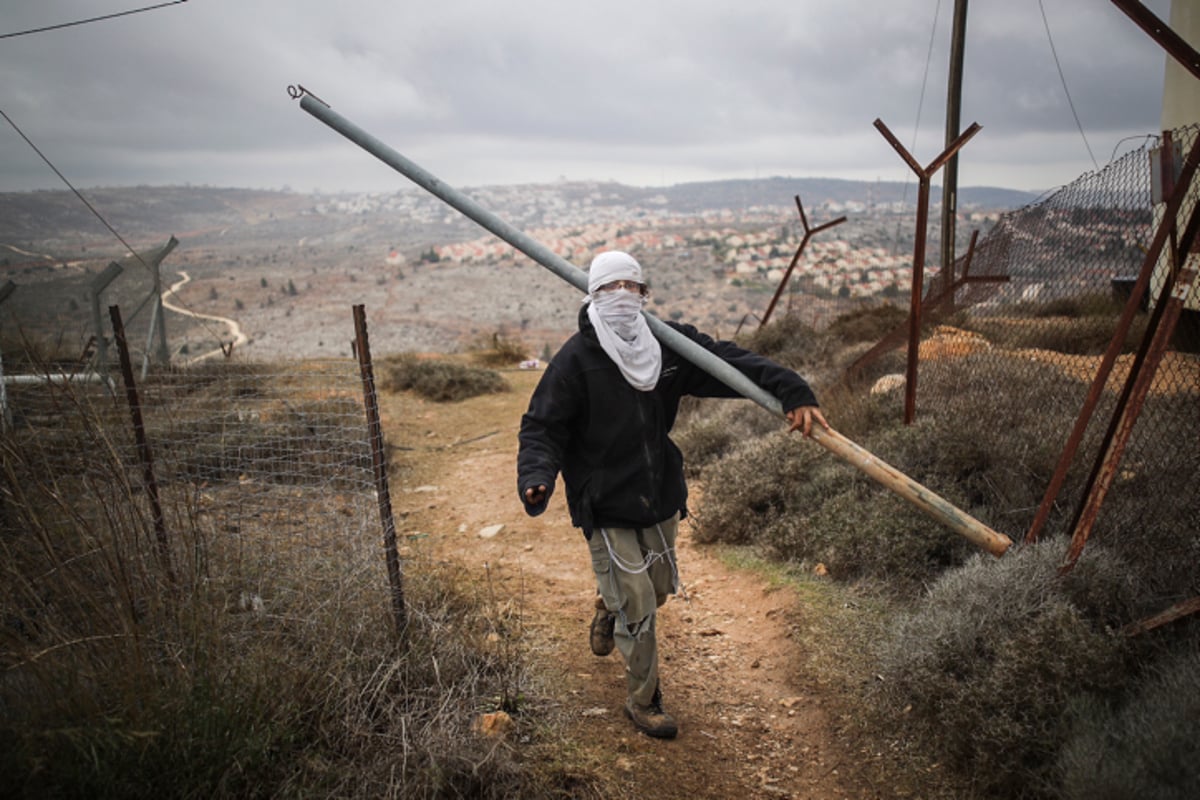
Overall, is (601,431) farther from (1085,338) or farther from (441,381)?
(441,381)

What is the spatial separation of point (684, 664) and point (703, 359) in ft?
6.34

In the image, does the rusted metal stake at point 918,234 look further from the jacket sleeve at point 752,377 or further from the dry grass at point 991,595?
the jacket sleeve at point 752,377

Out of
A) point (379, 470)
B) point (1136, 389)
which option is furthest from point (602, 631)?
point (1136, 389)

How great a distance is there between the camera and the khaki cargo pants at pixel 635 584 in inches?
121

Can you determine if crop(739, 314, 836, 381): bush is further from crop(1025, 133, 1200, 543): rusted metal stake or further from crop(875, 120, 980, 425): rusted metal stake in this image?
crop(1025, 133, 1200, 543): rusted metal stake

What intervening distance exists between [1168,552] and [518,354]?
1447 cm

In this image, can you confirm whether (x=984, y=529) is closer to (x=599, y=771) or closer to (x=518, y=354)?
(x=599, y=771)

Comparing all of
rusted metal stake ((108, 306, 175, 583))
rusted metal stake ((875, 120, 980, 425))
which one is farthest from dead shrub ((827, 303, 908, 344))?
rusted metal stake ((108, 306, 175, 583))

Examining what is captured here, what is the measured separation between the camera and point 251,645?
2887 mm

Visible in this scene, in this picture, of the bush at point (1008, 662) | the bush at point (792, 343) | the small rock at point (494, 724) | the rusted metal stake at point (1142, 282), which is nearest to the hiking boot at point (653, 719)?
the small rock at point (494, 724)

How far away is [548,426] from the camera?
299 cm

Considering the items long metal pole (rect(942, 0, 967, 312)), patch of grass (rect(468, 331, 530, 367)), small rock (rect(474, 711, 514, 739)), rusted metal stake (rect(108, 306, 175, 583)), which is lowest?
patch of grass (rect(468, 331, 530, 367))

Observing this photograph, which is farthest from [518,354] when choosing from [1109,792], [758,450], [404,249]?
[404,249]

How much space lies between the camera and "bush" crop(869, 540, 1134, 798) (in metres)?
2.64
